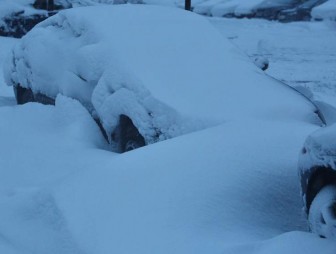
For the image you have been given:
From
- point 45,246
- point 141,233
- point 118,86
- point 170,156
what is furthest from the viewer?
point 118,86

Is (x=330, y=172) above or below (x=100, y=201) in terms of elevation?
above

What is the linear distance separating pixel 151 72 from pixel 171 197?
1695mm

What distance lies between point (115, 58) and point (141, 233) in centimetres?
222

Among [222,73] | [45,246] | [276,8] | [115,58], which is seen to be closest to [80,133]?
[115,58]

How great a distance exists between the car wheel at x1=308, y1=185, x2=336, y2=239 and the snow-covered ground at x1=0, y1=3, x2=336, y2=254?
0.06 meters

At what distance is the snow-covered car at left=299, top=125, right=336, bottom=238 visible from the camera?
231 cm

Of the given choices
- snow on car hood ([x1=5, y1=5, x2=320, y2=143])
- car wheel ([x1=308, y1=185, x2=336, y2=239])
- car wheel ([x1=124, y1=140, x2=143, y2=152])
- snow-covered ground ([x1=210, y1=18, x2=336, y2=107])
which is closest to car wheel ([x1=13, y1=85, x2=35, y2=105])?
snow on car hood ([x1=5, y1=5, x2=320, y2=143])

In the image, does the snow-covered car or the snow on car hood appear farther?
the snow on car hood

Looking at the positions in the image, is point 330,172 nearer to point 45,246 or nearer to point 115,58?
point 45,246

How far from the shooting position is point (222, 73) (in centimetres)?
434

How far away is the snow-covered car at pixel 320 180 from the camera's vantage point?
231 centimetres

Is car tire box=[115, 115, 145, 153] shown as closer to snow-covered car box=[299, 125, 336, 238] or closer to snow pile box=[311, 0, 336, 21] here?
snow-covered car box=[299, 125, 336, 238]


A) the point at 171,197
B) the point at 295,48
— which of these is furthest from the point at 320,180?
the point at 295,48

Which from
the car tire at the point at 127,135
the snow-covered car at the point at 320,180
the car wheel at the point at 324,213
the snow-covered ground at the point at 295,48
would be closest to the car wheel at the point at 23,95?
the car tire at the point at 127,135
